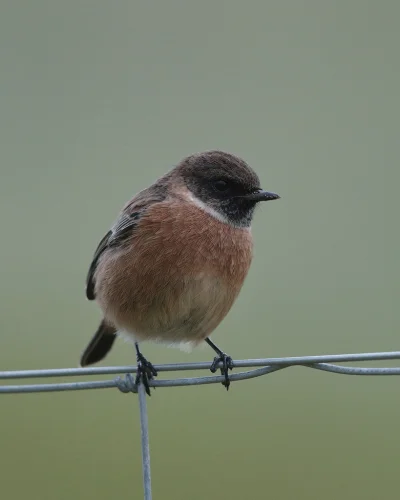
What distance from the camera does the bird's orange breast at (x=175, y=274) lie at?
412cm

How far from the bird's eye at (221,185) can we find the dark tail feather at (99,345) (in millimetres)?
892

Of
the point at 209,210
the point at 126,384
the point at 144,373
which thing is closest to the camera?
the point at 126,384

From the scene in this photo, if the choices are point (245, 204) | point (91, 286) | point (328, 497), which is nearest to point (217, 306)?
point (245, 204)

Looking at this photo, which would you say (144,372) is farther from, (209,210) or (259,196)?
(259,196)

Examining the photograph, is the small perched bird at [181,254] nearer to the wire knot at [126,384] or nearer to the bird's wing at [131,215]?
the bird's wing at [131,215]

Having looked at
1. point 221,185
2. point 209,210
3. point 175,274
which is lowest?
point 175,274

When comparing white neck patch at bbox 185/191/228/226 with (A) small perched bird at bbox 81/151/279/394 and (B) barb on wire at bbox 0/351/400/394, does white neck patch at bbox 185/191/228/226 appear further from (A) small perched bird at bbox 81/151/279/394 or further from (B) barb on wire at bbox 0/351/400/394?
(B) barb on wire at bbox 0/351/400/394

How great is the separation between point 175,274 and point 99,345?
0.95m

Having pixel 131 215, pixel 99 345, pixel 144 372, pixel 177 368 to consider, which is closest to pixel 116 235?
pixel 131 215

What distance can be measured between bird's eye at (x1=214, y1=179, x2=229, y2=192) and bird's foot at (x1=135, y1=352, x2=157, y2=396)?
0.88 m

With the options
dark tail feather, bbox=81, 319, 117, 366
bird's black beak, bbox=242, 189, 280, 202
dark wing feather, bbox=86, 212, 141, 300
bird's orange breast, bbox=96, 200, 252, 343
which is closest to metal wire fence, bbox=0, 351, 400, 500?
bird's orange breast, bbox=96, 200, 252, 343

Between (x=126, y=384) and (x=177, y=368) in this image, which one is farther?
(x=126, y=384)

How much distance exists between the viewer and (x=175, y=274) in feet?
13.5

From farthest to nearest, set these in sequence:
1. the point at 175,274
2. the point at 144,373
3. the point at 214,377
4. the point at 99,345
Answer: the point at 99,345 → the point at 175,274 → the point at 144,373 → the point at 214,377
